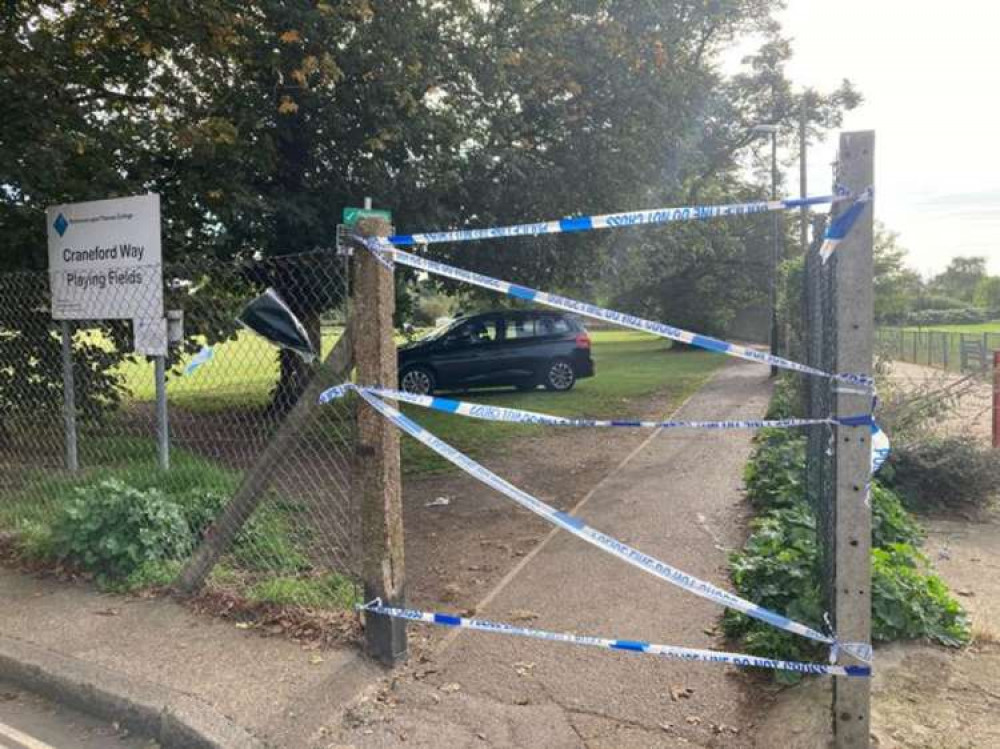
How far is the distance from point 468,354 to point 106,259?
36.1 ft

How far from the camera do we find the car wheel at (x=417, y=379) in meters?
16.1

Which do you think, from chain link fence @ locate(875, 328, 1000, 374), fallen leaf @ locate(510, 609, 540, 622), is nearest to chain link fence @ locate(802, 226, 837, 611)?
fallen leaf @ locate(510, 609, 540, 622)

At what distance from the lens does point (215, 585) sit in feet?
14.8

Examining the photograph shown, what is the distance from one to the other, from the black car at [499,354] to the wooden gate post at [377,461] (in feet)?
40.0

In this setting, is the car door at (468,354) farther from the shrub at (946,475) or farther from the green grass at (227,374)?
the shrub at (946,475)

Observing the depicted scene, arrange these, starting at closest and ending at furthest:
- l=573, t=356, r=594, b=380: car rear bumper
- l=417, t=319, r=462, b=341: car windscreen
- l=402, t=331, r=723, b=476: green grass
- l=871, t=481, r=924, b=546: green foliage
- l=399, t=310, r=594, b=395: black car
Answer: l=871, t=481, r=924, b=546: green foliage, l=402, t=331, r=723, b=476: green grass, l=399, t=310, r=594, b=395: black car, l=417, t=319, r=462, b=341: car windscreen, l=573, t=356, r=594, b=380: car rear bumper

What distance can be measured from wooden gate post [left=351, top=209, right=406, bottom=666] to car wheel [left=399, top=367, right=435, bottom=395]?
12328mm

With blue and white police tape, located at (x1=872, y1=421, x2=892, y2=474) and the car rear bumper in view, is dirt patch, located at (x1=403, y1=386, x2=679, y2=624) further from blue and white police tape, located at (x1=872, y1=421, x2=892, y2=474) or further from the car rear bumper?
the car rear bumper

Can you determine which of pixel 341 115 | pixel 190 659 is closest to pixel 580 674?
pixel 190 659

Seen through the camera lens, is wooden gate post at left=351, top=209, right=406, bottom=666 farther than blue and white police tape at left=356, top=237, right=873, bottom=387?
Yes

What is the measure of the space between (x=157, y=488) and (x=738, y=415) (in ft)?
32.2

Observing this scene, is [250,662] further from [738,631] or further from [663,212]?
[663,212]

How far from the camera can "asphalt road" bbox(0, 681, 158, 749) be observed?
3266 millimetres

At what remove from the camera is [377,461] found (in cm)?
362
